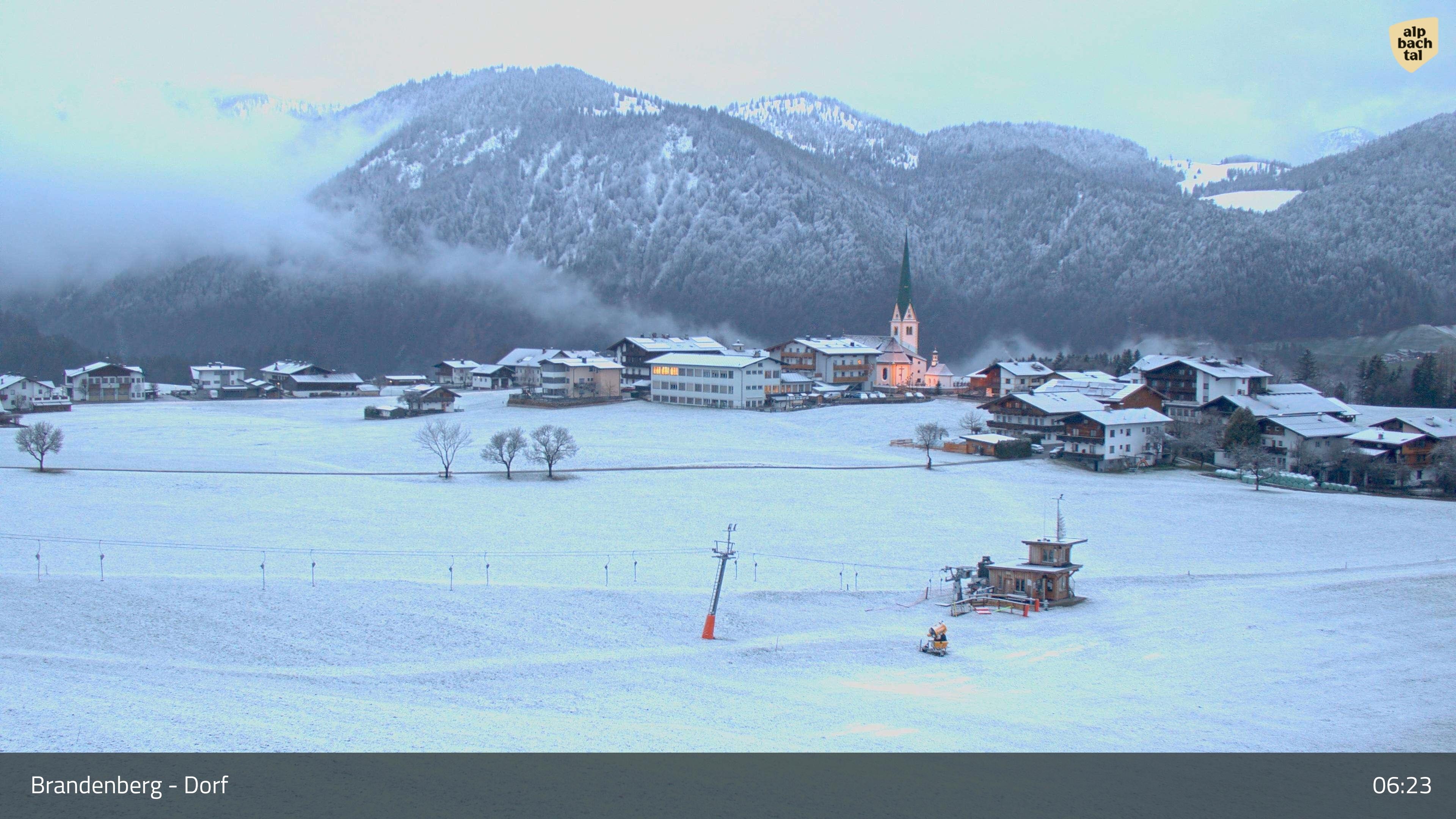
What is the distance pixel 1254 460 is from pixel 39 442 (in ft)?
143

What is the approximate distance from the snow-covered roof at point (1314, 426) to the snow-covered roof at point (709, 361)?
25.9 meters

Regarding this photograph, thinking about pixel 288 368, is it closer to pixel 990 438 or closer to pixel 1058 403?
pixel 990 438

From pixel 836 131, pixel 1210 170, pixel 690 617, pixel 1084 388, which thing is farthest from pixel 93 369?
pixel 1210 170

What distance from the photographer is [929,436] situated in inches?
1662

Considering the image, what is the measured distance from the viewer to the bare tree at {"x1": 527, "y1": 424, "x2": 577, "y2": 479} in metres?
35.2

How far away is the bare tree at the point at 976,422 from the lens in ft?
150

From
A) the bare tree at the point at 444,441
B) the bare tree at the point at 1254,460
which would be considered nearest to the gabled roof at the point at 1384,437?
the bare tree at the point at 1254,460

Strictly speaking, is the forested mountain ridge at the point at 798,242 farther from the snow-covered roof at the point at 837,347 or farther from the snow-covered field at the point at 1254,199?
the snow-covered roof at the point at 837,347

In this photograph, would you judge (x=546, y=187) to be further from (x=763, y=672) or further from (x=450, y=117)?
(x=763, y=672)

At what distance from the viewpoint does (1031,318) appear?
109 m
